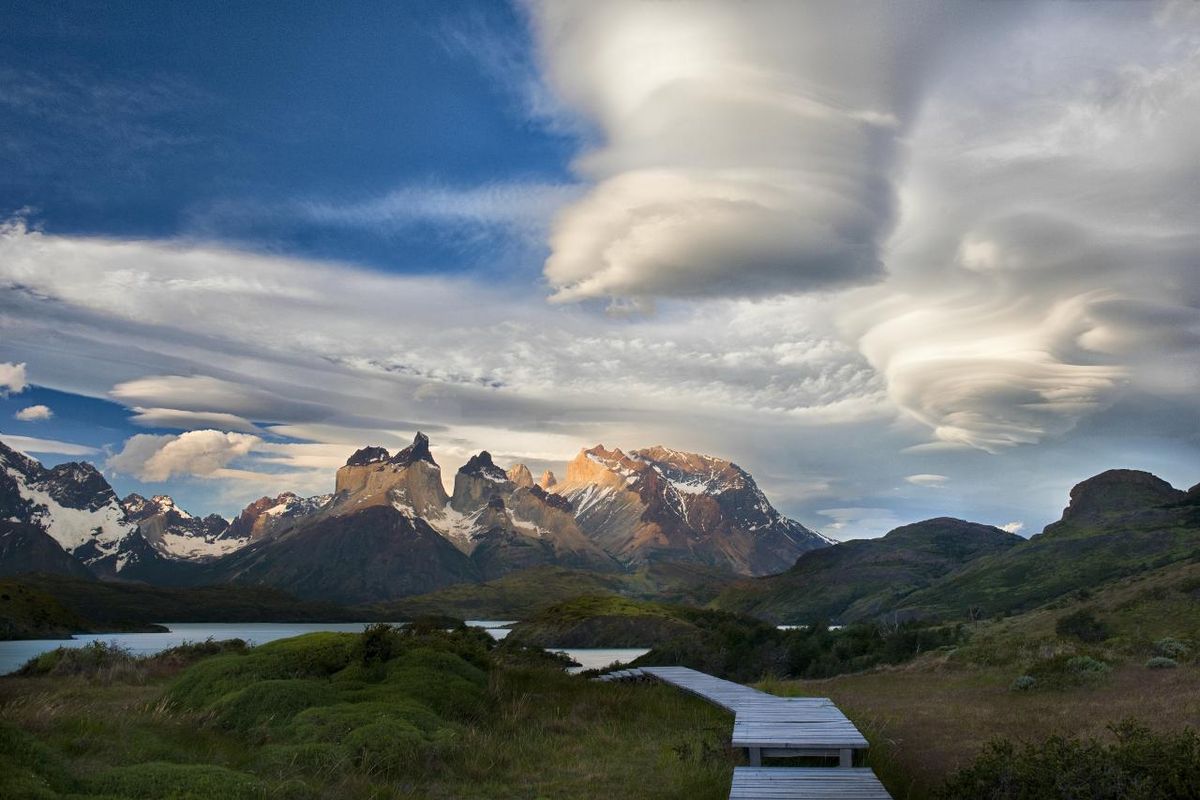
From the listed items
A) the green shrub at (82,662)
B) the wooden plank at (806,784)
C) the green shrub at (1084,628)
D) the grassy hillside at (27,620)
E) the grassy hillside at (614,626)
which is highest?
the green shrub at (1084,628)

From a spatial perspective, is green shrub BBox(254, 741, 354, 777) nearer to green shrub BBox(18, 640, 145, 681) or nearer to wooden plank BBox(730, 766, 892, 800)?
wooden plank BBox(730, 766, 892, 800)

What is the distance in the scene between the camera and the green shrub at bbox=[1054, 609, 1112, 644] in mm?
56250

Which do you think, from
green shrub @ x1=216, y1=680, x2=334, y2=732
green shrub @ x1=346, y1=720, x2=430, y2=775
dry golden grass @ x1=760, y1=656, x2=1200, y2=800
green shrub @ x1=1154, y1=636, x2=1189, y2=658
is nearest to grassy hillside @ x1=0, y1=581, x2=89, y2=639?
green shrub @ x1=216, y1=680, x2=334, y2=732

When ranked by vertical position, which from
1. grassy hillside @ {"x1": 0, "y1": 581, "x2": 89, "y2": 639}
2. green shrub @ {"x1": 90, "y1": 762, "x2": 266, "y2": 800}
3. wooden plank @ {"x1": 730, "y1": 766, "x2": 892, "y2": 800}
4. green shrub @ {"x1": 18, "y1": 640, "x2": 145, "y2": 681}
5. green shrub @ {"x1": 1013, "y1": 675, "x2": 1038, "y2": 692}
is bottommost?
grassy hillside @ {"x1": 0, "y1": 581, "x2": 89, "y2": 639}

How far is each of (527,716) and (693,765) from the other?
833 centimetres

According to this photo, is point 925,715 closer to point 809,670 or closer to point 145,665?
point 145,665

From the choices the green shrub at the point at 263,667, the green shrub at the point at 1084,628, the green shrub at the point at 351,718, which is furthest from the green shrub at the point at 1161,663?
the green shrub at the point at 263,667

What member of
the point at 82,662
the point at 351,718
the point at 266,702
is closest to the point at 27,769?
the point at 351,718

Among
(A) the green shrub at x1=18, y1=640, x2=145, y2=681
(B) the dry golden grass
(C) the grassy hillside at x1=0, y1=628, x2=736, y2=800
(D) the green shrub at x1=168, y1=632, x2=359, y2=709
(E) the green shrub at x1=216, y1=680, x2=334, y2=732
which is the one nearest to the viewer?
(C) the grassy hillside at x1=0, y1=628, x2=736, y2=800

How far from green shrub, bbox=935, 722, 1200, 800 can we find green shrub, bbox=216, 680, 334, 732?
14512 mm

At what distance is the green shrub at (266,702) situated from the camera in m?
19.2

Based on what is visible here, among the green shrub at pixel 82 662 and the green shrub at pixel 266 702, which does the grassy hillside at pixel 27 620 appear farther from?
the green shrub at pixel 266 702

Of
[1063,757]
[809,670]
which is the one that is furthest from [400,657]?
[809,670]

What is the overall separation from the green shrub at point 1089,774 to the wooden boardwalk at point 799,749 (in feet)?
4.68
